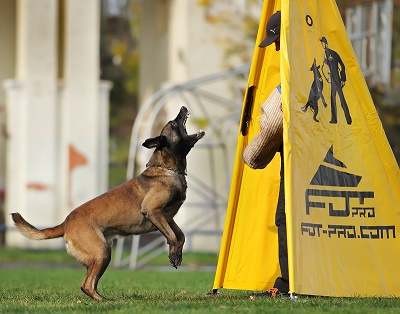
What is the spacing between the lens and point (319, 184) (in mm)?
8562

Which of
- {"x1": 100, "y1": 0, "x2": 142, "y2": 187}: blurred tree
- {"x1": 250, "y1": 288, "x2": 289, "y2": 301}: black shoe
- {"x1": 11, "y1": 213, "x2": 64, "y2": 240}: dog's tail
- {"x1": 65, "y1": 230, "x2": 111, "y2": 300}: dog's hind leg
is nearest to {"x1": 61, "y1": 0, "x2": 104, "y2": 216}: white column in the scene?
{"x1": 11, "y1": 213, "x2": 64, "y2": 240}: dog's tail

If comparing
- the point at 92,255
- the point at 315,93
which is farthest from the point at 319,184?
the point at 92,255

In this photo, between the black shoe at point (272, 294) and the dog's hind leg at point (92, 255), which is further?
the dog's hind leg at point (92, 255)

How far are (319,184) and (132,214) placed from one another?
6.26 feet

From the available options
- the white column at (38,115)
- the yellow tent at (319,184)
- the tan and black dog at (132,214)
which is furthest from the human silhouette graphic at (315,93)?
the white column at (38,115)

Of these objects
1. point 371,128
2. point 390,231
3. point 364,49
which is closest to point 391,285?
point 390,231

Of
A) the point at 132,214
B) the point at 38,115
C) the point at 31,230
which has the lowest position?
the point at 38,115

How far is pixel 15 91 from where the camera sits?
2447 cm

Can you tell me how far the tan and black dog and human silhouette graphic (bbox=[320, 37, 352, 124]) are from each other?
1441 millimetres

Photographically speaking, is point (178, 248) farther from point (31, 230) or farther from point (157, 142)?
point (31, 230)

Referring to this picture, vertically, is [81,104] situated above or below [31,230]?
below

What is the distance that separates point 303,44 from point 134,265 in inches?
415

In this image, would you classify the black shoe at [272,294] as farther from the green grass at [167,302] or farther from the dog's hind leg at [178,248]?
the dog's hind leg at [178,248]

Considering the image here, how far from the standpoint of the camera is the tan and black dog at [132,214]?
9.20 metres
